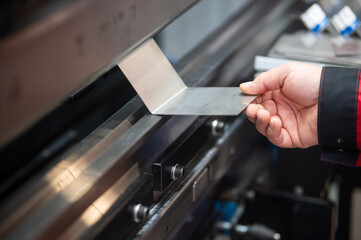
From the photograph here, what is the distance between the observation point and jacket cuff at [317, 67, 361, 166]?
0.93 meters

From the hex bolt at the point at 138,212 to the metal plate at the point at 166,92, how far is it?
7.2 inches

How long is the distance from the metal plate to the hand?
2.4 inches

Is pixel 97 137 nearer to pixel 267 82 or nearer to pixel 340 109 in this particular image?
pixel 267 82

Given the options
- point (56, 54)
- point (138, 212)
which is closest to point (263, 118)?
point (138, 212)

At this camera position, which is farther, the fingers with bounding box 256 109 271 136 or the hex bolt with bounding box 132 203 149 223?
the fingers with bounding box 256 109 271 136

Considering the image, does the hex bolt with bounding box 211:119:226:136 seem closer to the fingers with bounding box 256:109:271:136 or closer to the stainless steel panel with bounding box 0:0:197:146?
the fingers with bounding box 256:109:271:136

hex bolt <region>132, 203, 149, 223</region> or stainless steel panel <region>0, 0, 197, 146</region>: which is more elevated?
stainless steel panel <region>0, 0, 197, 146</region>

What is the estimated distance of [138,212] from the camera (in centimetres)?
77

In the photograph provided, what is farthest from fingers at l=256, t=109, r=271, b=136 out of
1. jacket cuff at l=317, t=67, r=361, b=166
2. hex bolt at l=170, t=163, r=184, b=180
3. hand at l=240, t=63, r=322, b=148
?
hex bolt at l=170, t=163, r=184, b=180

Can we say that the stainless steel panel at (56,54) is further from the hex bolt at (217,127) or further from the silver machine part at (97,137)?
the hex bolt at (217,127)

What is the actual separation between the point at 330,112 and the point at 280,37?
0.47 meters

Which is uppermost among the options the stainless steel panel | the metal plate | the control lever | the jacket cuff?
the stainless steel panel

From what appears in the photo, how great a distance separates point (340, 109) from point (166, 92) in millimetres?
363

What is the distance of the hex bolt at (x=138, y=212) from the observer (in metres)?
0.77
